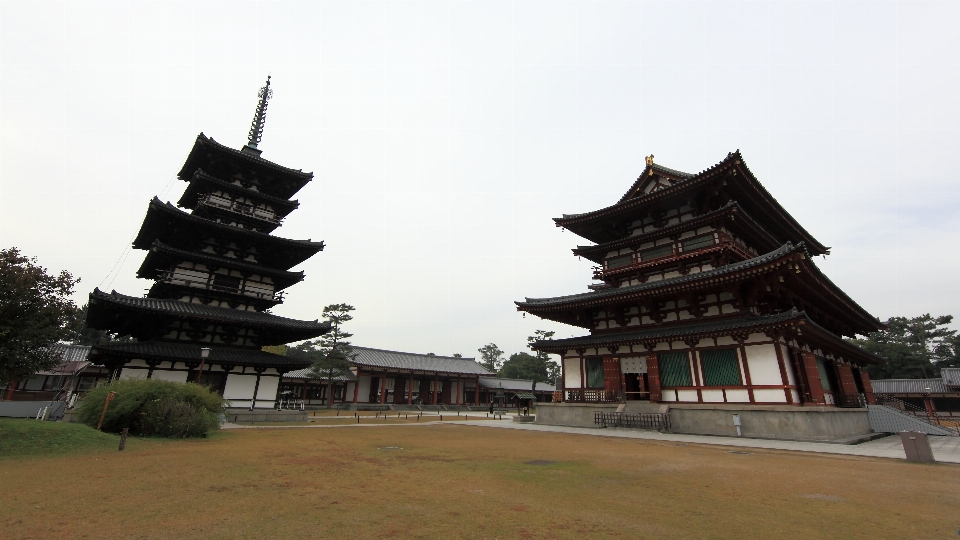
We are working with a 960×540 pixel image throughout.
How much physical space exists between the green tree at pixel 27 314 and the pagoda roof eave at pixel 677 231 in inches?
934

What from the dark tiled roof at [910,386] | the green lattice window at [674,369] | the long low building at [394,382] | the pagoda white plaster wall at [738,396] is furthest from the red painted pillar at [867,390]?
the long low building at [394,382]

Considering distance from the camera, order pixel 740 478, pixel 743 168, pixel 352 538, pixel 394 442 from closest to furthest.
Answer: pixel 352 538 → pixel 740 478 → pixel 394 442 → pixel 743 168

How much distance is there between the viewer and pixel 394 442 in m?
14.8

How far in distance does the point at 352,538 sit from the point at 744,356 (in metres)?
18.2

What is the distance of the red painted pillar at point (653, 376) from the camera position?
1953cm

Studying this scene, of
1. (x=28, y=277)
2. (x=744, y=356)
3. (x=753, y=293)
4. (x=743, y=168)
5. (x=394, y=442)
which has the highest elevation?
(x=743, y=168)

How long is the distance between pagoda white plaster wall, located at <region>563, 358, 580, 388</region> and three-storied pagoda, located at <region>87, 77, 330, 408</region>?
50.3ft

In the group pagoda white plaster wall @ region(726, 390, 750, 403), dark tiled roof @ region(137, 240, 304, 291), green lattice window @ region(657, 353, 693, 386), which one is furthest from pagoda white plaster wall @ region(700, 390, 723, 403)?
dark tiled roof @ region(137, 240, 304, 291)

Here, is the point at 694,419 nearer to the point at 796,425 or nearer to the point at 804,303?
the point at 796,425

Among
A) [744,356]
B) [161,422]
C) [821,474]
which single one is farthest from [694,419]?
[161,422]

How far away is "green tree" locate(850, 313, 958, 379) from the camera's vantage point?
2231 inches

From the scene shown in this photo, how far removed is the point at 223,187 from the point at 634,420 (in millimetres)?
28340

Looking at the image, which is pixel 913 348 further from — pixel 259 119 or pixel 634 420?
pixel 259 119

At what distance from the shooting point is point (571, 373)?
77.1 feet
